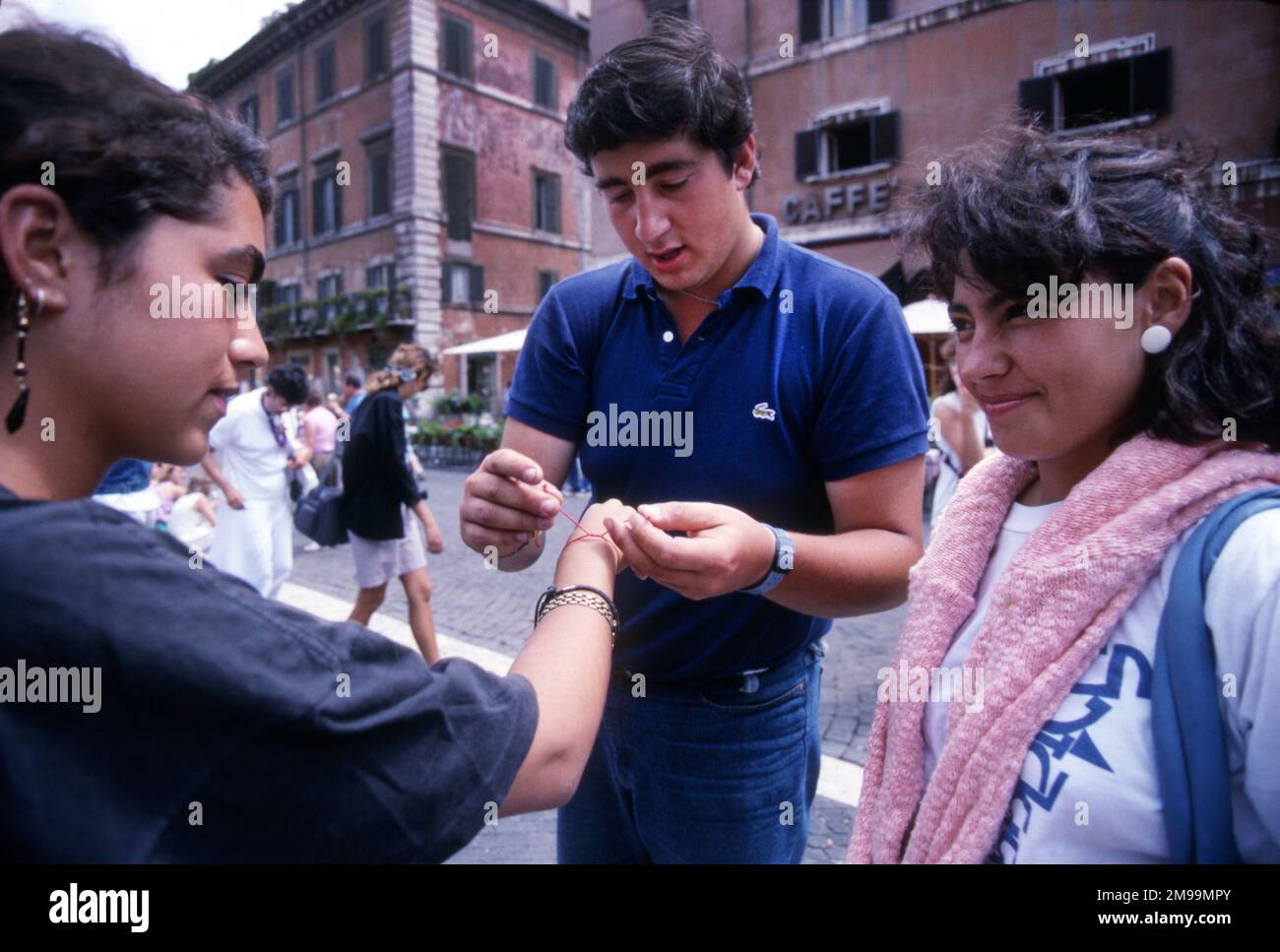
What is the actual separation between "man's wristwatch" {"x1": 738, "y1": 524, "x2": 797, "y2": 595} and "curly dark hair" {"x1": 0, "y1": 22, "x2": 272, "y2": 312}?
1.06 meters

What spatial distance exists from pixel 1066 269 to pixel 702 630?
3.23ft

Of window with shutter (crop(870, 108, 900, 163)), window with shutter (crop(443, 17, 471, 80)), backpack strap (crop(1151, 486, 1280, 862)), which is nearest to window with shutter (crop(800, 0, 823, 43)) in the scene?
window with shutter (crop(870, 108, 900, 163))

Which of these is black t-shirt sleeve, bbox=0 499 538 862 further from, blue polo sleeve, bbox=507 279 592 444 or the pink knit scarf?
blue polo sleeve, bbox=507 279 592 444

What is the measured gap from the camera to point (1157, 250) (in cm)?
131

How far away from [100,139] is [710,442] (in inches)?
45.5


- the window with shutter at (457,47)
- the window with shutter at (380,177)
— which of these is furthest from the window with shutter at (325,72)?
the window with shutter at (457,47)

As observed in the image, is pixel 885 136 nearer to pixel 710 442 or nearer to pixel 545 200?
pixel 710 442

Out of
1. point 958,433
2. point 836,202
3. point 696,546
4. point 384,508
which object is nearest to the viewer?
point 696,546

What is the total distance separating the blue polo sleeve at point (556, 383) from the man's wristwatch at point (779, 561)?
1.96 ft

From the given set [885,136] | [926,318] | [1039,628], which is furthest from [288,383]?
[885,136]

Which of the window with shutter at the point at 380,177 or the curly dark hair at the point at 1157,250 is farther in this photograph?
the window with shutter at the point at 380,177

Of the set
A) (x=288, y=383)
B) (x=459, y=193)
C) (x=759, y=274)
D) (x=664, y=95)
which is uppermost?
(x=459, y=193)

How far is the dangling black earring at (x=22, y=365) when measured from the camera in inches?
35.5

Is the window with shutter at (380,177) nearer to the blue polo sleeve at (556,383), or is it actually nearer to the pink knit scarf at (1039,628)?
the blue polo sleeve at (556,383)
